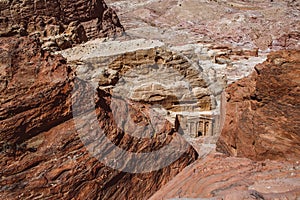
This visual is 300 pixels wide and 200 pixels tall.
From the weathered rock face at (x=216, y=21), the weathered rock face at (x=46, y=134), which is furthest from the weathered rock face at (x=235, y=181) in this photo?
the weathered rock face at (x=216, y=21)

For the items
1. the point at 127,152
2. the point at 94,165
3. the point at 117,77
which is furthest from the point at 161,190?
the point at 117,77

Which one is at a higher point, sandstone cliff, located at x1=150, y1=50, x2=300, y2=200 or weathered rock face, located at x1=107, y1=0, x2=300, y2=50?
sandstone cliff, located at x1=150, y1=50, x2=300, y2=200

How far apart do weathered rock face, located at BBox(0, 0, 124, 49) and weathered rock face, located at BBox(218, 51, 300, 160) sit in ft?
17.6

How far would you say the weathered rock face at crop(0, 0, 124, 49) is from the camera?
7.35 m

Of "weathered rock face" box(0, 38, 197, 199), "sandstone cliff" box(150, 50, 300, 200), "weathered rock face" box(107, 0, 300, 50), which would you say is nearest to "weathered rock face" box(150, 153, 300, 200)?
"sandstone cliff" box(150, 50, 300, 200)

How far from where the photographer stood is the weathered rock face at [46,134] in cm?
268

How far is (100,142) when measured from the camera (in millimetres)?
3150

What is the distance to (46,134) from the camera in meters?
2.89

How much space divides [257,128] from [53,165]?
7.84 ft

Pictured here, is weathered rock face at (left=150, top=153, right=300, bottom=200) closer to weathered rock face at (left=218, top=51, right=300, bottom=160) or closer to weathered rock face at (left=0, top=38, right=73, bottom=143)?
weathered rock face at (left=218, top=51, right=300, bottom=160)

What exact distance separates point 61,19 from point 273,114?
668 cm

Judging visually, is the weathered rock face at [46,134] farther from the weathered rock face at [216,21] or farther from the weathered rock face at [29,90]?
the weathered rock face at [216,21]

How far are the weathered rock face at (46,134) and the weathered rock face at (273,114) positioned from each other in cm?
154

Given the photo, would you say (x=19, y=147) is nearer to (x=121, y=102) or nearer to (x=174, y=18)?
(x=121, y=102)
